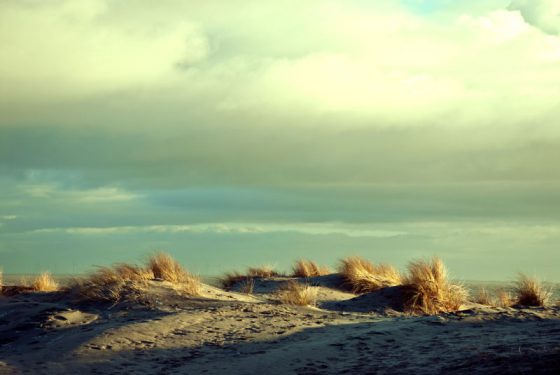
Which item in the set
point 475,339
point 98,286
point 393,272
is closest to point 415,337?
point 475,339

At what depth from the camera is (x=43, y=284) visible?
800 inches

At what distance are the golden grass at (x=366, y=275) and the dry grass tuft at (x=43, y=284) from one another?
864 cm

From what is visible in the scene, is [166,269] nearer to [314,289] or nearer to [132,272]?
[132,272]

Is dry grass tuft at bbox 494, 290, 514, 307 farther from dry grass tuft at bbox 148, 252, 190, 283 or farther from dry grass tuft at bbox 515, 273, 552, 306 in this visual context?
dry grass tuft at bbox 148, 252, 190, 283

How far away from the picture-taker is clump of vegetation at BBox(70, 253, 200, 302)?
1452 centimetres

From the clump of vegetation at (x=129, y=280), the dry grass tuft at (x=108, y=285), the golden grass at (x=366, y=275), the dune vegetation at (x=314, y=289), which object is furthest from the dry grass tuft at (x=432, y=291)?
the dry grass tuft at (x=108, y=285)

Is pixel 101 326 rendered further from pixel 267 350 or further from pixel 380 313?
pixel 380 313

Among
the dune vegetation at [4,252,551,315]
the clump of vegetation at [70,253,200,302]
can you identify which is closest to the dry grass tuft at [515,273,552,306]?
the dune vegetation at [4,252,551,315]

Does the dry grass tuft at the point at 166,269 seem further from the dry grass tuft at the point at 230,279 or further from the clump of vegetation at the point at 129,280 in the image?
the dry grass tuft at the point at 230,279

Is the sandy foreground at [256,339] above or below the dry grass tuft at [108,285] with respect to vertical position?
below

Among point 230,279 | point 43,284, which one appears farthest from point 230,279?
point 43,284

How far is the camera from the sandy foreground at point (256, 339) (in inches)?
336

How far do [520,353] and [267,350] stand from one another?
370 centimetres

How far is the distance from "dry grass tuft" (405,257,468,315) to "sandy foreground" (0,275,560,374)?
2.74 meters
